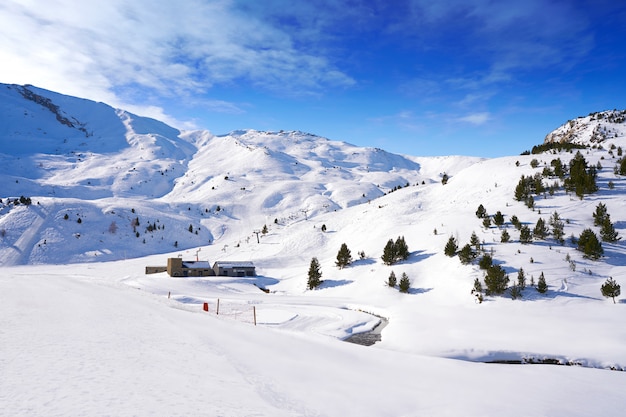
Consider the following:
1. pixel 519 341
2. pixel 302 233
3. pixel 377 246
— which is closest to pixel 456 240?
pixel 377 246

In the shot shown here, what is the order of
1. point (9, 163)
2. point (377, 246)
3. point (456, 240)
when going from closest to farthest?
1. point (456, 240)
2. point (377, 246)
3. point (9, 163)

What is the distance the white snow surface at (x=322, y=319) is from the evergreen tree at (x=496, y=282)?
2.51 feet

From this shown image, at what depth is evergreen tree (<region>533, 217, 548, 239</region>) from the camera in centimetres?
4069

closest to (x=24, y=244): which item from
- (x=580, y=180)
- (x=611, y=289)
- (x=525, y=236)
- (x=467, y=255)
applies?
(x=467, y=255)

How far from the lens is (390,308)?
3562 centimetres

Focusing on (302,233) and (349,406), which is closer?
(349,406)

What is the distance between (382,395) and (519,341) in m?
16.0

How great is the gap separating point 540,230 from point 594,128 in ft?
307

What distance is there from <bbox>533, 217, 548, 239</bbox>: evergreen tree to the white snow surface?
151 centimetres

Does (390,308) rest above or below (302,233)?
below

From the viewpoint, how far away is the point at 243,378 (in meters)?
12.7

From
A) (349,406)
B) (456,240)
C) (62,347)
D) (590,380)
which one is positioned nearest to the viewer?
(349,406)

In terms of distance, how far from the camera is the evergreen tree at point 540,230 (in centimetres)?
4069

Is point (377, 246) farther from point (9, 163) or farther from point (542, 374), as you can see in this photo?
point (9, 163)
